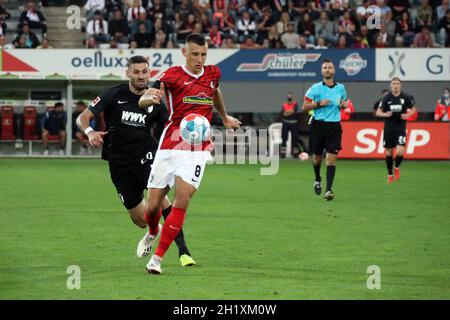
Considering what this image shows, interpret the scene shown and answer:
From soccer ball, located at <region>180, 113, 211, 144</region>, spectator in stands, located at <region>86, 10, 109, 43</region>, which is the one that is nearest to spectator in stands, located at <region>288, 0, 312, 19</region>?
spectator in stands, located at <region>86, 10, 109, 43</region>

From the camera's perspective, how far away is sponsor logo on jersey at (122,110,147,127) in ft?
Answer: 37.4

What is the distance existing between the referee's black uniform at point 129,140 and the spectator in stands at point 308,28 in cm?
2487

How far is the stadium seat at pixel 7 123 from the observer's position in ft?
114

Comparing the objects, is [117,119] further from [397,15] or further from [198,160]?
[397,15]

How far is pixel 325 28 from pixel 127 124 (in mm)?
25336

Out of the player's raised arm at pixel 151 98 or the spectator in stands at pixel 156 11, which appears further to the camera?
the spectator in stands at pixel 156 11

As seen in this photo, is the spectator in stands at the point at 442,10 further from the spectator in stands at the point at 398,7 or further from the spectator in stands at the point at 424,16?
the spectator in stands at the point at 398,7

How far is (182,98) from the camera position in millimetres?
10195

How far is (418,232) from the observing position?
14.1 metres

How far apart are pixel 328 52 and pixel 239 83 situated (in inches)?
125

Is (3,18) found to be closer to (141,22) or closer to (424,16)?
(141,22)

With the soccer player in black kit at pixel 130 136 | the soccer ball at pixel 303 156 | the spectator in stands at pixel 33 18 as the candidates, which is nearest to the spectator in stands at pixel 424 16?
the soccer ball at pixel 303 156

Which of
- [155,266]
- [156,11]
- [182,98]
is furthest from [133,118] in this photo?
[156,11]
